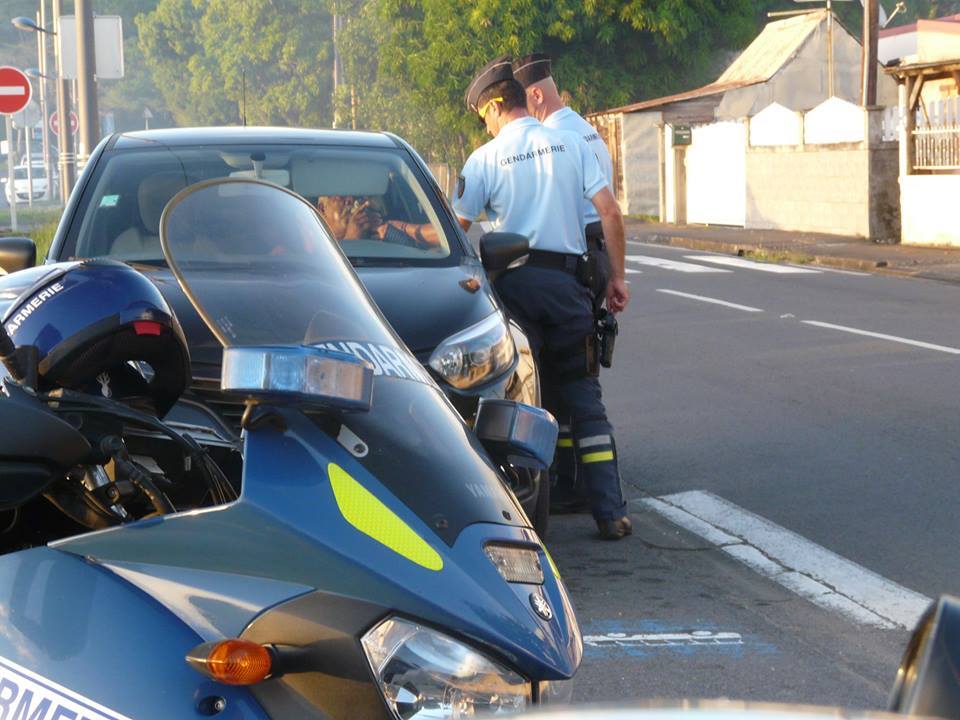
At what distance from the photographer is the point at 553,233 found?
265 inches

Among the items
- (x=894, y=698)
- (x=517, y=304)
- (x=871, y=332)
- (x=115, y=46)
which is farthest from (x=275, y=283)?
(x=115, y=46)

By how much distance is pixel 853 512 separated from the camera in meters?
6.87

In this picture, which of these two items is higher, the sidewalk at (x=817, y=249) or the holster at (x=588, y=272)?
the holster at (x=588, y=272)

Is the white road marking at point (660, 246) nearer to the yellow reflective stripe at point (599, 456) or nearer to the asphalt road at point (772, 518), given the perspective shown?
the asphalt road at point (772, 518)

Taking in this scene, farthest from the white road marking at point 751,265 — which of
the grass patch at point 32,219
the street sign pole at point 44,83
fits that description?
the street sign pole at point 44,83

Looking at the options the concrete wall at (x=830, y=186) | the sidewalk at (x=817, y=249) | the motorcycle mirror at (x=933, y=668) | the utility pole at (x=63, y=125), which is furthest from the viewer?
A: the concrete wall at (x=830, y=186)

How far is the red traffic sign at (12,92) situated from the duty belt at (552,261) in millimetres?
16281

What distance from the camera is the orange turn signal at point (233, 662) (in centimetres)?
228

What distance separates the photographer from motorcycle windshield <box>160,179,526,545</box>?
8.39 feet

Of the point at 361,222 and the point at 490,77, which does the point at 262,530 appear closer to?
the point at 361,222

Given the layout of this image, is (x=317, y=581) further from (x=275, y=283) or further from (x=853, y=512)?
(x=853, y=512)

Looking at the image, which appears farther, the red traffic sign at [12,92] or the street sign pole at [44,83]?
the street sign pole at [44,83]

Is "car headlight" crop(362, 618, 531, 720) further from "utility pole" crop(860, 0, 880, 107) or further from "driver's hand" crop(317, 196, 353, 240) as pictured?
"utility pole" crop(860, 0, 880, 107)

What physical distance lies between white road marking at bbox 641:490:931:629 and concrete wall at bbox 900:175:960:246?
18137 millimetres
